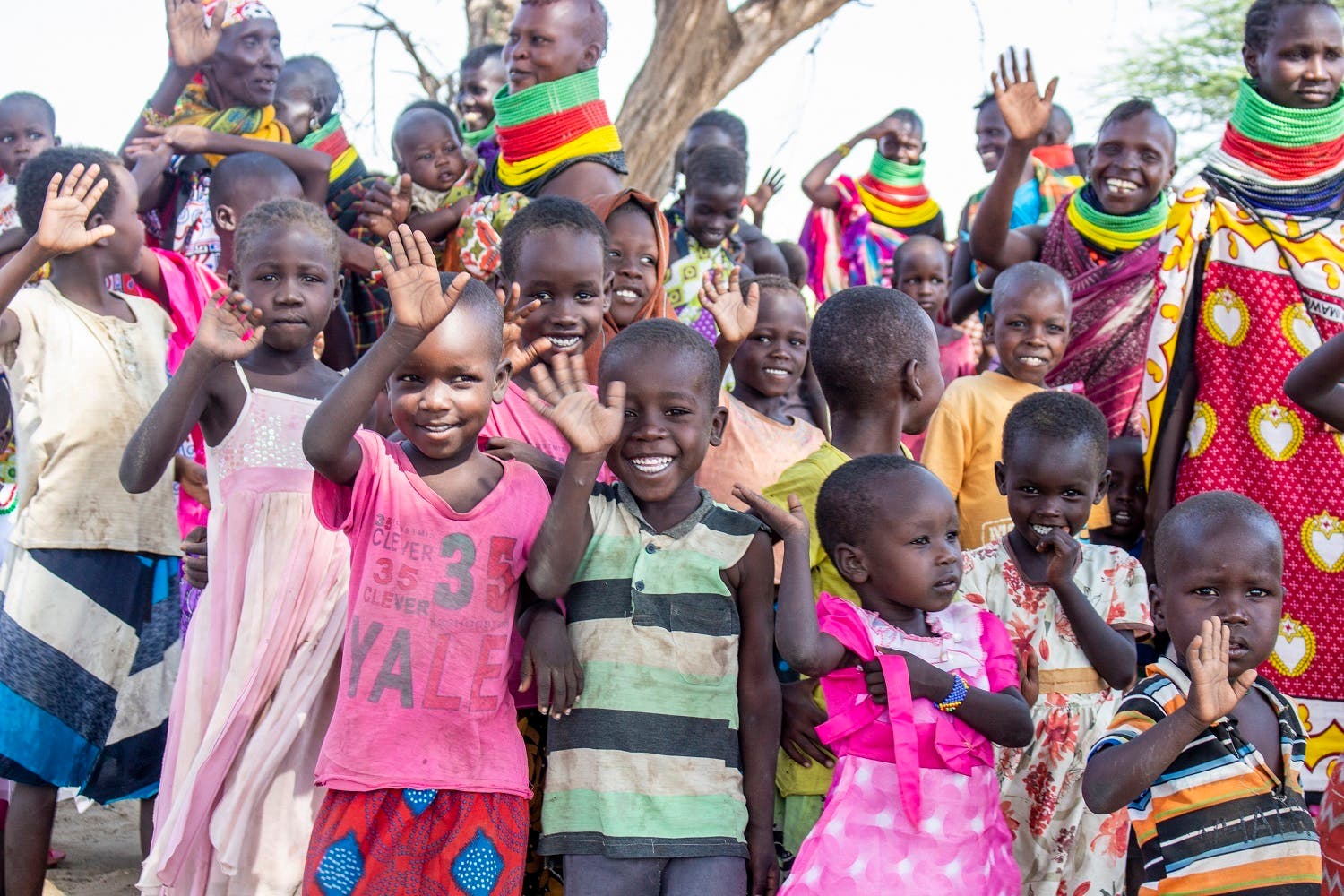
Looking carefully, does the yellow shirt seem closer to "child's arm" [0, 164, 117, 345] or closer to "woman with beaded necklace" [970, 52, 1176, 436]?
"woman with beaded necklace" [970, 52, 1176, 436]

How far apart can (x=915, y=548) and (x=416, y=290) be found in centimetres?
114

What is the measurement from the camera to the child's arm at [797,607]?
107 inches

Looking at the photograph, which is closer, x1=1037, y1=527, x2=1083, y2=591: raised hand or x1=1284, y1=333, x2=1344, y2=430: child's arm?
x1=1037, y1=527, x2=1083, y2=591: raised hand

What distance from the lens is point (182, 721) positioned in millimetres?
3150

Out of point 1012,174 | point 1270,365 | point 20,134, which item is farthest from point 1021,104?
point 20,134

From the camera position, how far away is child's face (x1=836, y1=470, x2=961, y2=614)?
9.38 ft

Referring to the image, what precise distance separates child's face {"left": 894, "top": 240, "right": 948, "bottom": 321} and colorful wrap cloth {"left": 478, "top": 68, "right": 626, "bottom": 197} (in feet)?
6.47

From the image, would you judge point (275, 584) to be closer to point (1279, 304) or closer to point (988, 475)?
point (988, 475)

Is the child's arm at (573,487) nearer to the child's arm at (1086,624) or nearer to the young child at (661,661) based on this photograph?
Result: the young child at (661,661)

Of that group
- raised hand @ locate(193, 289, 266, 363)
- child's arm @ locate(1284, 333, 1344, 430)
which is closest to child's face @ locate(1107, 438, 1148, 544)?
child's arm @ locate(1284, 333, 1344, 430)

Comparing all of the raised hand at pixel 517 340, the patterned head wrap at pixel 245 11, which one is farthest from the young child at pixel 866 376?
the patterned head wrap at pixel 245 11

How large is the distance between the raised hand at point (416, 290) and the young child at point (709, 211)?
276cm

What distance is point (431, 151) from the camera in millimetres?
5609

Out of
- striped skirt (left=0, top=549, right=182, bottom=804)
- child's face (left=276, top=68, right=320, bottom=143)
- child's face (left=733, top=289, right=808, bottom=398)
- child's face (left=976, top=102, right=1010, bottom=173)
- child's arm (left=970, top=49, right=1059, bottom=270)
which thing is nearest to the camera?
striped skirt (left=0, top=549, right=182, bottom=804)
